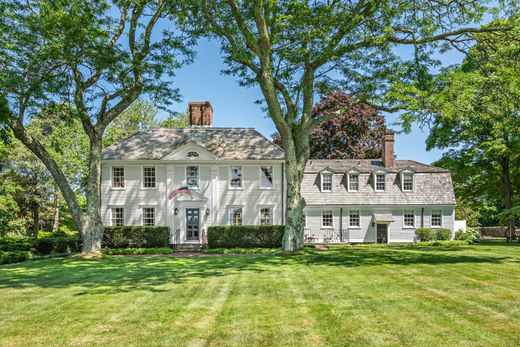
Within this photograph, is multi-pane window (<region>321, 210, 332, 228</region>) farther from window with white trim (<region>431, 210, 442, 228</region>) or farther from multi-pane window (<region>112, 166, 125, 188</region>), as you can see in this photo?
multi-pane window (<region>112, 166, 125, 188</region>)

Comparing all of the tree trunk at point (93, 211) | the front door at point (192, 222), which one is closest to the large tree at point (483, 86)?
the tree trunk at point (93, 211)

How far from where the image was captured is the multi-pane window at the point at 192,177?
1071 inches

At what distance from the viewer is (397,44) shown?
18234 mm

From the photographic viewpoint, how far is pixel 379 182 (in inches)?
1213

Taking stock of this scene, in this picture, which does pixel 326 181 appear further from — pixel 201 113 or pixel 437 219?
pixel 201 113

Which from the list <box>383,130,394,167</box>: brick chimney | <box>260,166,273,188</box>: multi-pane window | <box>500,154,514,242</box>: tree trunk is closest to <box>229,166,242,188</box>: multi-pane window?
<box>260,166,273,188</box>: multi-pane window

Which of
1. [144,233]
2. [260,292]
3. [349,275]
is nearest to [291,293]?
[260,292]

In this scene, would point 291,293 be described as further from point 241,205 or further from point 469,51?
point 241,205

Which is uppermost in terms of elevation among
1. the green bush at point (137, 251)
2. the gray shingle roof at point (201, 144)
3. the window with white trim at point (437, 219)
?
the gray shingle roof at point (201, 144)

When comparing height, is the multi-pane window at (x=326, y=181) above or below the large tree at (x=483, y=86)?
below

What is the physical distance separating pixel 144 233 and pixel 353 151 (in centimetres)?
2183

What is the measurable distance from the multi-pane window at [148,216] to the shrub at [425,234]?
1790cm

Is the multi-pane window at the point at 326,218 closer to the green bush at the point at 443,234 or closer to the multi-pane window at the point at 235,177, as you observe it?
the multi-pane window at the point at 235,177

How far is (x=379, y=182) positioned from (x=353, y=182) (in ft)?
6.16
